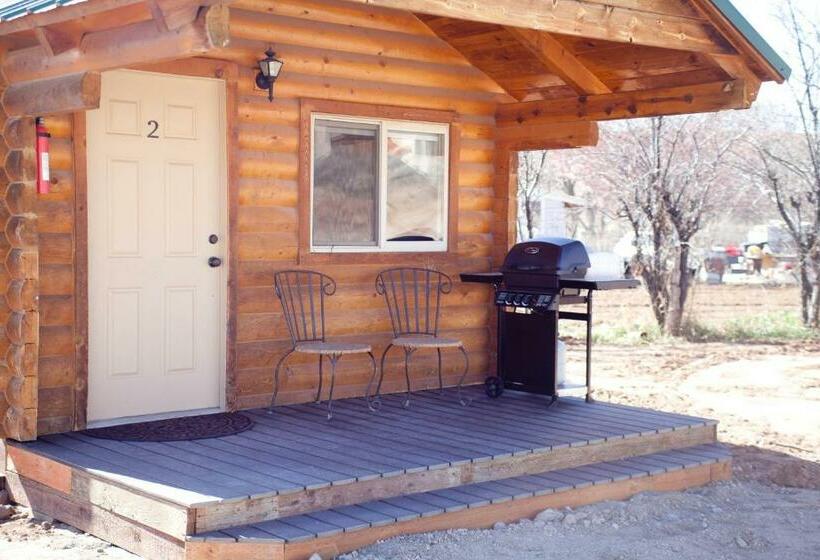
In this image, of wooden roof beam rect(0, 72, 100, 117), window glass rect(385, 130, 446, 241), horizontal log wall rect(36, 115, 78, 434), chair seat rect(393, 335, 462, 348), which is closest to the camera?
wooden roof beam rect(0, 72, 100, 117)

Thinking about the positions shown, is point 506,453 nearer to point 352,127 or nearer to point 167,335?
point 167,335

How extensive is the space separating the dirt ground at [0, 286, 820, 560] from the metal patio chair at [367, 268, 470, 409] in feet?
6.16

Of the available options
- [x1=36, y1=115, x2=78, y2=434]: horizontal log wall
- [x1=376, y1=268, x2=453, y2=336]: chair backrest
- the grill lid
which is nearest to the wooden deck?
[x1=36, y1=115, x2=78, y2=434]: horizontal log wall

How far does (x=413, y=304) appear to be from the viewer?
25.3 ft

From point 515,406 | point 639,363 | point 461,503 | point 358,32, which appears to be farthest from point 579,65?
point 639,363

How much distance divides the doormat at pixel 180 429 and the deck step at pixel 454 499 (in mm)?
1301

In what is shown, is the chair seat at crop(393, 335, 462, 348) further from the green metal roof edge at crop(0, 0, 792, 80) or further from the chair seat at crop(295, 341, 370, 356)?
the green metal roof edge at crop(0, 0, 792, 80)

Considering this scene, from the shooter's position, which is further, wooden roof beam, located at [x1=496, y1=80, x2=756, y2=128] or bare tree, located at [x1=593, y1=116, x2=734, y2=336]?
bare tree, located at [x1=593, y1=116, x2=734, y2=336]

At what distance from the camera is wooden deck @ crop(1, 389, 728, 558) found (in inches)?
188

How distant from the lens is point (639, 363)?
11.2 metres

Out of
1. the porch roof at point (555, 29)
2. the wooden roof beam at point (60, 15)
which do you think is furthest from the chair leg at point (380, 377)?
the wooden roof beam at point (60, 15)

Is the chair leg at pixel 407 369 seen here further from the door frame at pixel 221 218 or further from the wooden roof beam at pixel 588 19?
the wooden roof beam at pixel 588 19

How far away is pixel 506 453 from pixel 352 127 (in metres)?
2.61

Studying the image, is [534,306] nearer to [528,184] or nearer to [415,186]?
[415,186]
